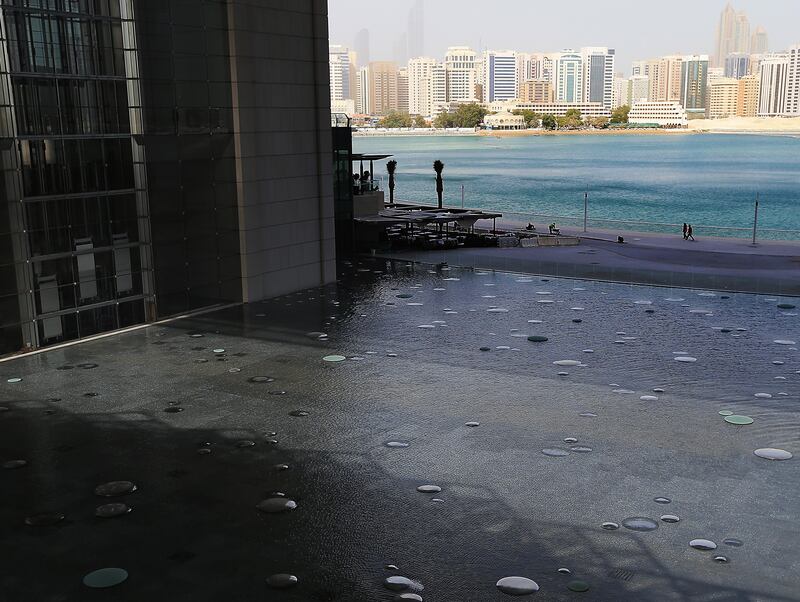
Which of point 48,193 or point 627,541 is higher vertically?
point 48,193

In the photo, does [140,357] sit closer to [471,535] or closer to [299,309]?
[299,309]

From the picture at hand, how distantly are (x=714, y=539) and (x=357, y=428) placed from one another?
455 centimetres

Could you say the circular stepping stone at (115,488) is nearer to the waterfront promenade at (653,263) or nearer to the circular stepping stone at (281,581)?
the circular stepping stone at (281,581)

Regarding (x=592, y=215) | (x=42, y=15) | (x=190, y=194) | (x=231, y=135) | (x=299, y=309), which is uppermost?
(x=42, y=15)

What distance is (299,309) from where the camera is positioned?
58.5 ft

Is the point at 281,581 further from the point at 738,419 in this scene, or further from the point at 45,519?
the point at 738,419

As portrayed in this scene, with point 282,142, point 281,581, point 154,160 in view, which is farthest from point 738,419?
point 282,142

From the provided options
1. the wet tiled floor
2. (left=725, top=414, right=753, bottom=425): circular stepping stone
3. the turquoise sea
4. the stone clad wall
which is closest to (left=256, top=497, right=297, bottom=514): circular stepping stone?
the wet tiled floor

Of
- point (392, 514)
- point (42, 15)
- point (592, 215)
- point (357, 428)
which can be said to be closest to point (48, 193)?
point (42, 15)

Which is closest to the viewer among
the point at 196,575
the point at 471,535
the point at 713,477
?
the point at 196,575

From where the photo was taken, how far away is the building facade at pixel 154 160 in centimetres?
1434

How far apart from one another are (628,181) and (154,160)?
113635 millimetres

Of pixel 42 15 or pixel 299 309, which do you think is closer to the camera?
pixel 42 15

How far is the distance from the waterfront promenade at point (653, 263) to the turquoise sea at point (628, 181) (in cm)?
1906
